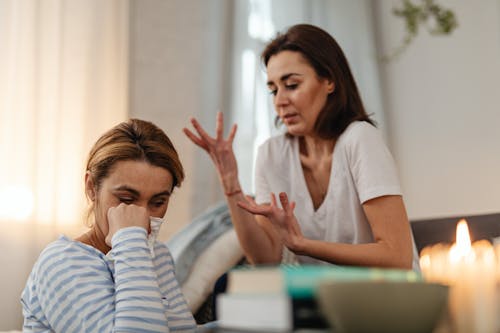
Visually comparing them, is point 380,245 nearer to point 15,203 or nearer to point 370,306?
point 370,306

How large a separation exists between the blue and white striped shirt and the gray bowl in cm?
48

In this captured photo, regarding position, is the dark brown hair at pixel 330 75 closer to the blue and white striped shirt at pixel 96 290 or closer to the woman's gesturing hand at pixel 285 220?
the woman's gesturing hand at pixel 285 220

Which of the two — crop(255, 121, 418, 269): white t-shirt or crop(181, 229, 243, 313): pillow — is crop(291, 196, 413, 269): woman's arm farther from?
crop(181, 229, 243, 313): pillow

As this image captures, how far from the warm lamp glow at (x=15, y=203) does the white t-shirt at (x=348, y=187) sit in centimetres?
101

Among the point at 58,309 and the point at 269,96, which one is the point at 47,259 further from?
the point at 269,96

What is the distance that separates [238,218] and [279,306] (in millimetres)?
1183

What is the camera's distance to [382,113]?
143 inches

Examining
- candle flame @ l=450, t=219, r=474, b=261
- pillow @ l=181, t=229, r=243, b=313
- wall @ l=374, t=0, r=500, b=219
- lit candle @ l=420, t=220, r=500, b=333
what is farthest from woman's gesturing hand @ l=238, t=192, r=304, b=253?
wall @ l=374, t=0, r=500, b=219

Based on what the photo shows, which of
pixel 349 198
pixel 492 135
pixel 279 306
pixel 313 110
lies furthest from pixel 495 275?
pixel 492 135

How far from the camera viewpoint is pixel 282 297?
0.45 meters

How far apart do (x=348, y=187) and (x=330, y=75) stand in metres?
0.33

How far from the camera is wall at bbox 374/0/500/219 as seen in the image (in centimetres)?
335

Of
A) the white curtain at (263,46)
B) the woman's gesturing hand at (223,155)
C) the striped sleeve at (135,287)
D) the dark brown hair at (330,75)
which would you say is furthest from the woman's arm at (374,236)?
the white curtain at (263,46)

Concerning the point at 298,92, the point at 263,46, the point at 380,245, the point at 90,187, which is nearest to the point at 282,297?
the point at 90,187
